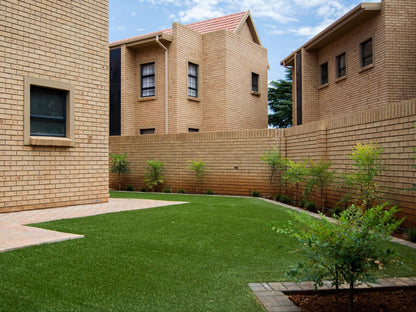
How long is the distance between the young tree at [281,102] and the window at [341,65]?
22.3m

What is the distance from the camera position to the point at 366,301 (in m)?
3.25

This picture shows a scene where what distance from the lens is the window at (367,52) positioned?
526 inches

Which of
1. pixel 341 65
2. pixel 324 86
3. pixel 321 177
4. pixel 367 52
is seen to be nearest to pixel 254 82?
pixel 324 86

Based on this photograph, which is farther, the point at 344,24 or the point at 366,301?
the point at 344,24

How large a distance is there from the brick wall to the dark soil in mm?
3465


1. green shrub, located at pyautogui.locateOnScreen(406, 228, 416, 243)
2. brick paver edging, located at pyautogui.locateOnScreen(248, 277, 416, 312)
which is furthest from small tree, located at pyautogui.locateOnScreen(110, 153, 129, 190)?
brick paver edging, located at pyautogui.locateOnScreen(248, 277, 416, 312)

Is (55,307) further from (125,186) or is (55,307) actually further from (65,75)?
(125,186)

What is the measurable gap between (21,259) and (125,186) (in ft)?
38.3

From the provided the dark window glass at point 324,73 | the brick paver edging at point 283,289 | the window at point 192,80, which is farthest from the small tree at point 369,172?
the window at point 192,80

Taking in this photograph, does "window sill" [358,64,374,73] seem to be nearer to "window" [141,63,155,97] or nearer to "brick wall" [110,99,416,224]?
"brick wall" [110,99,416,224]

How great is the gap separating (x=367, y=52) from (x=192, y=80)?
8.27m

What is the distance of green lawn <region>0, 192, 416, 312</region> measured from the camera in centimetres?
316

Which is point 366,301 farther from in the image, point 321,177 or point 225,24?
point 225,24

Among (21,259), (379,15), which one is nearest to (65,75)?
(21,259)
